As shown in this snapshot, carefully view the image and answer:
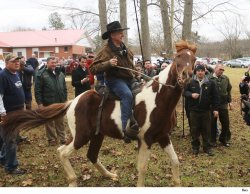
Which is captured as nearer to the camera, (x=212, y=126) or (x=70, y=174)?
(x=70, y=174)

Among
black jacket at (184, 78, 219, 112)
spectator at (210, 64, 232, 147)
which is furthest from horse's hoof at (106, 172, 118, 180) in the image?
spectator at (210, 64, 232, 147)

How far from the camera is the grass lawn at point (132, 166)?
Result: 6820 millimetres

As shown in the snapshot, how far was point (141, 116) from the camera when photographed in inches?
236

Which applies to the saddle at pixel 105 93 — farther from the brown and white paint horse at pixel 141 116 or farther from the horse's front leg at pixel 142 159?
the horse's front leg at pixel 142 159

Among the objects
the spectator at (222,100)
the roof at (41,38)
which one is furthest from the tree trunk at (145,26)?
the roof at (41,38)

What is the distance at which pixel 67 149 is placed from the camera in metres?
6.52

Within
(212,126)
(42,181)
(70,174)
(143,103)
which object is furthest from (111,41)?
(212,126)

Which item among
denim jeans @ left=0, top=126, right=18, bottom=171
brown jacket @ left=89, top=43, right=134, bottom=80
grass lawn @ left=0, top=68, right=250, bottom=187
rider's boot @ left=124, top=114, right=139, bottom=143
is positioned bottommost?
grass lawn @ left=0, top=68, right=250, bottom=187

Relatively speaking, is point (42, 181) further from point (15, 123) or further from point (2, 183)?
point (15, 123)

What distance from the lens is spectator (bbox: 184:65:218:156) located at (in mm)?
8828

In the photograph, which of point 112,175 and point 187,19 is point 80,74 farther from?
Result: point 187,19

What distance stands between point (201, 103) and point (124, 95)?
334 centimetres

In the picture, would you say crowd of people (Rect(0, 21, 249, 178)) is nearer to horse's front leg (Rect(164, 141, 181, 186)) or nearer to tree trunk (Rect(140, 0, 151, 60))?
horse's front leg (Rect(164, 141, 181, 186))

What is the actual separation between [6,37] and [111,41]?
6536cm
